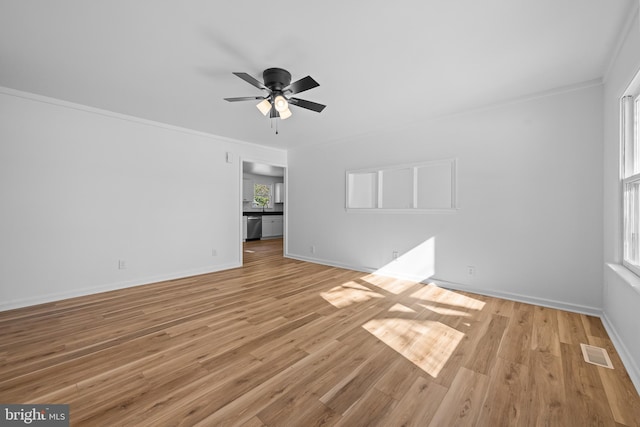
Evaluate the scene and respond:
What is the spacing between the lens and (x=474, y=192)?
3561mm

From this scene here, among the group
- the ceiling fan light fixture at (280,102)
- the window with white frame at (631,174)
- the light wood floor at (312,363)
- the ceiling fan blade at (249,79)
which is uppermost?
the ceiling fan blade at (249,79)

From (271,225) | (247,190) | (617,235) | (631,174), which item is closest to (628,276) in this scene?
(617,235)

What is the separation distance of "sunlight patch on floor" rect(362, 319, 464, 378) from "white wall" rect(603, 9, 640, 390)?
1.09 m

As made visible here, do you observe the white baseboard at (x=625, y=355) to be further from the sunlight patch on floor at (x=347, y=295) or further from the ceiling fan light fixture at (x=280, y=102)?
the ceiling fan light fixture at (x=280, y=102)

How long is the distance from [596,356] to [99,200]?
550 cm

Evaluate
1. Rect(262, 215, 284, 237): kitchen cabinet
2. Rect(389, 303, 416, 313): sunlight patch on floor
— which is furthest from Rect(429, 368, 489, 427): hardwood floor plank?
Rect(262, 215, 284, 237): kitchen cabinet

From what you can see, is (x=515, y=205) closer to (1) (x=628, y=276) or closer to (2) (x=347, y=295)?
(1) (x=628, y=276)

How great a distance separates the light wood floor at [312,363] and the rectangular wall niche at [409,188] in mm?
1625

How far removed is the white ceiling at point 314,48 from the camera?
5.89 feet

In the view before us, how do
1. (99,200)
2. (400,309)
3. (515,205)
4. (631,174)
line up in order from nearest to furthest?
(631,174), (400,309), (515,205), (99,200)

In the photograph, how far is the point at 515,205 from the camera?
3248mm

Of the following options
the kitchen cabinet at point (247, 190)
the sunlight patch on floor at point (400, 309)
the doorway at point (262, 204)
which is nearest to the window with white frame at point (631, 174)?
the sunlight patch on floor at point (400, 309)

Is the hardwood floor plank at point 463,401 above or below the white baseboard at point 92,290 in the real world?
below

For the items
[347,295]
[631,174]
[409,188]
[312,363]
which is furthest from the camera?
[409,188]
